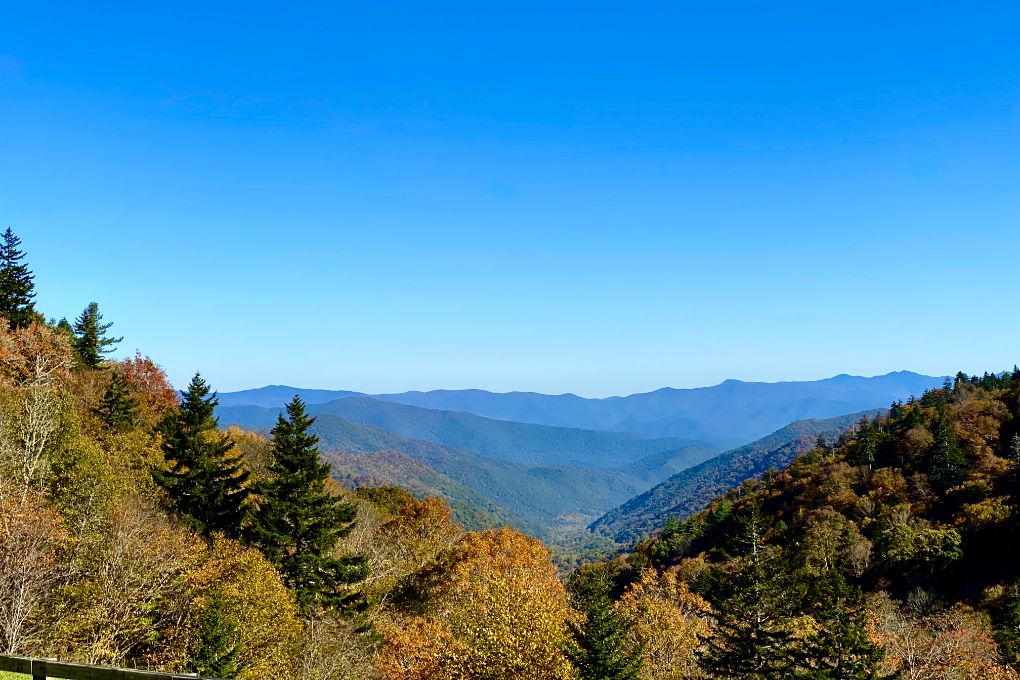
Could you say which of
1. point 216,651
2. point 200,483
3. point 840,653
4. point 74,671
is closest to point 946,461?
point 840,653

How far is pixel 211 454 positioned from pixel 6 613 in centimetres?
2186

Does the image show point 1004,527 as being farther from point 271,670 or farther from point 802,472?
point 271,670

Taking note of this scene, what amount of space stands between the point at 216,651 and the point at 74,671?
14185 millimetres

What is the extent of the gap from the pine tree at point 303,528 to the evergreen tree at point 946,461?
8859 centimetres

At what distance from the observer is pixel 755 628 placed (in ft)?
104

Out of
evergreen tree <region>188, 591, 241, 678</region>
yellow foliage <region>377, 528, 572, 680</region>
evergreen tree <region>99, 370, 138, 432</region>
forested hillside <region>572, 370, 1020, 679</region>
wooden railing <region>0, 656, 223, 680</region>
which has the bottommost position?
forested hillside <region>572, 370, 1020, 679</region>

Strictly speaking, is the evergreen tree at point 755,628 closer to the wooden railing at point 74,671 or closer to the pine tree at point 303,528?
the pine tree at point 303,528

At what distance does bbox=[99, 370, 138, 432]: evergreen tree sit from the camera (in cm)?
4641

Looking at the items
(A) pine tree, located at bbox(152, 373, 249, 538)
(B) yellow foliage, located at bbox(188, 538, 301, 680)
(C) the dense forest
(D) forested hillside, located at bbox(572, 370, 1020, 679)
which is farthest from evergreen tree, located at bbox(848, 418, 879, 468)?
(B) yellow foliage, located at bbox(188, 538, 301, 680)

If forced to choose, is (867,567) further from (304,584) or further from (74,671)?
(74,671)

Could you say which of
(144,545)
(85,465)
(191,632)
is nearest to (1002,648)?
(191,632)

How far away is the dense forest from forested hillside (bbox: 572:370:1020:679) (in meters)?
0.25

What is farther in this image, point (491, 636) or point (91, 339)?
point (91, 339)

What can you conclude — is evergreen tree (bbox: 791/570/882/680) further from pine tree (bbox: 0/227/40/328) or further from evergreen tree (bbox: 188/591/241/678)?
pine tree (bbox: 0/227/40/328)
